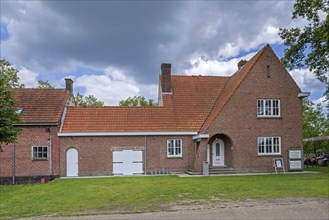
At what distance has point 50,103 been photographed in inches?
910

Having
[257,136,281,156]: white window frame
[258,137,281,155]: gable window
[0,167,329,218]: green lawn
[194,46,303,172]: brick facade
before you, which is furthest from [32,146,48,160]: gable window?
[258,137,281,155]: gable window

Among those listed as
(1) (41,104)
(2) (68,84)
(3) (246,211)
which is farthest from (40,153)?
(3) (246,211)

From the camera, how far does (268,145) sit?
74.7 feet

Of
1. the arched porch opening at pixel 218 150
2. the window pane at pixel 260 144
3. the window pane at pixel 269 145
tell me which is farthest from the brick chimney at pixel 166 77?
the window pane at pixel 269 145

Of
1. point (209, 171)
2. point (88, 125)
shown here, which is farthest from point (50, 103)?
point (209, 171)

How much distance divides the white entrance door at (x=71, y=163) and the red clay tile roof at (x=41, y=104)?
2.46 m

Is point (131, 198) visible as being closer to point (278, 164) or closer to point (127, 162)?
point (127, 162)

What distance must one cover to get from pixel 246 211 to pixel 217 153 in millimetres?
14604

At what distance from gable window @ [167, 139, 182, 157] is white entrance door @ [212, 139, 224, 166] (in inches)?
103

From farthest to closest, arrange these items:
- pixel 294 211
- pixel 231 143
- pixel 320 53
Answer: pixel 231 143 → pixel 320 53 → pixel 294 211

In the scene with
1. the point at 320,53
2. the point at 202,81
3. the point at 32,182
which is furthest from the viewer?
the point at 202,81

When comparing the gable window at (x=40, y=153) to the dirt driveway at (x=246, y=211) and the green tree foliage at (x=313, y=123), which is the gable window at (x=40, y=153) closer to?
the dirt driveway at (x=246, y=211)

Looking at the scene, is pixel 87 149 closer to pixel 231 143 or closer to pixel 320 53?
pixel 231 143

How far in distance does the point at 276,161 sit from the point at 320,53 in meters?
11.0
